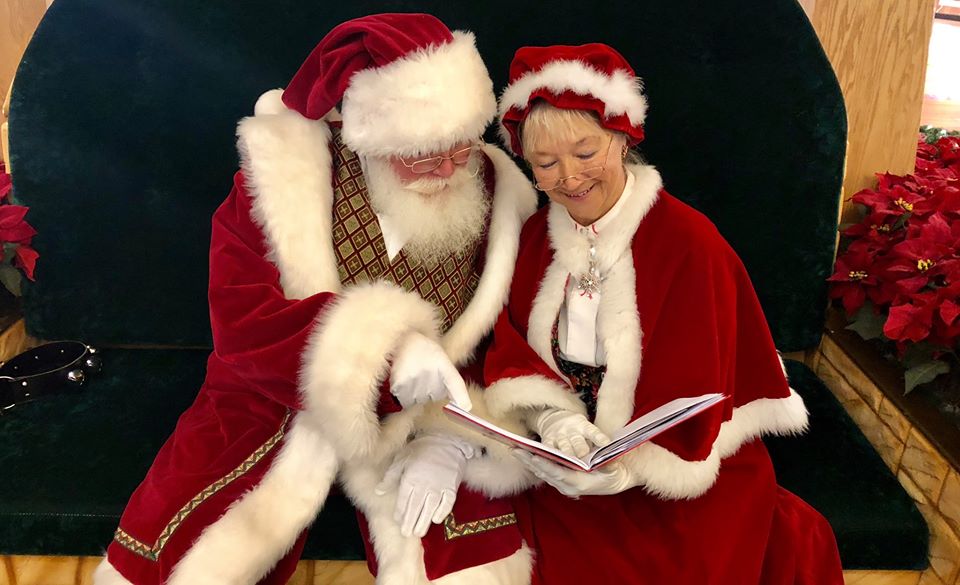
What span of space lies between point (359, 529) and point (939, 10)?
3.53 meters

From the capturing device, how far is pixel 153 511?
1421mm

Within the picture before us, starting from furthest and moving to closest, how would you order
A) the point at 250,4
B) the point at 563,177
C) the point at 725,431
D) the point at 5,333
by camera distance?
the point at 5,333
the point at 250,4
the point at 725,431
the point at 563,177

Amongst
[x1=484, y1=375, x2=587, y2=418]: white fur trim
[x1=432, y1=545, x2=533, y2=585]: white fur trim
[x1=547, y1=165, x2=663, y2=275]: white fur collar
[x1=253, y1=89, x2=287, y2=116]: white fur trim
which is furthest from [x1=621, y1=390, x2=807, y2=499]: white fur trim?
[x1=253, y1=89, x2=287, y2=116]: white fur trim

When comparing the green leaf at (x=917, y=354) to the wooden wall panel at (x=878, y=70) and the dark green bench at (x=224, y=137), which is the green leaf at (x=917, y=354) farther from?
the wooden wall panel at (x=878, y=70)

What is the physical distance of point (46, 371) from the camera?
198cm

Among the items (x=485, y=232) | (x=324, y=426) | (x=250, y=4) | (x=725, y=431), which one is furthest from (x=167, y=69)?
(x=725, y=431)

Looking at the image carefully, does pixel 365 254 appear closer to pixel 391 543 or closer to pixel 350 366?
pixel 350 366

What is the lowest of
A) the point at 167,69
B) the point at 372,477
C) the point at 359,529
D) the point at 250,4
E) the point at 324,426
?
the point at 359,529

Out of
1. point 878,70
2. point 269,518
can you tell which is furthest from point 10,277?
point 878,70

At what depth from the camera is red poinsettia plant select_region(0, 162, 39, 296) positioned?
1.97 m

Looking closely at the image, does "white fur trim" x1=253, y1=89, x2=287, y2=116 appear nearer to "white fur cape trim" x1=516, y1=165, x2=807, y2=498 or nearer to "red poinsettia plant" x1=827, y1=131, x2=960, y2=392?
"white fur cape trim" x1=516, y1=165, x2=807, y2=498

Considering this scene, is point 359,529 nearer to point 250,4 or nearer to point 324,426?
point 324,426

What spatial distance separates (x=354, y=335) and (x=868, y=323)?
1.39 meters

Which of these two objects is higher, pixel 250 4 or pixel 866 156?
pixel 250 4
